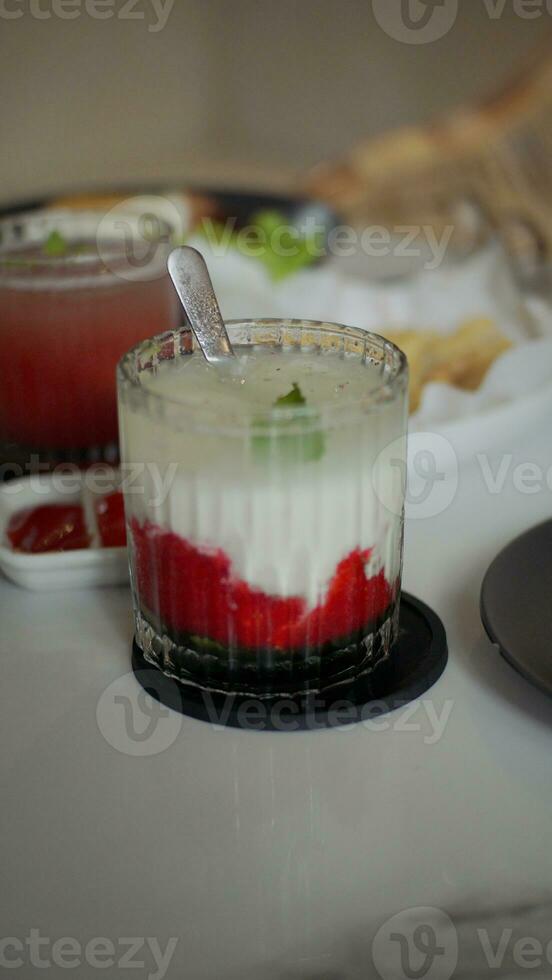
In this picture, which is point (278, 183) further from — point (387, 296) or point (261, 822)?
point (261, 822)

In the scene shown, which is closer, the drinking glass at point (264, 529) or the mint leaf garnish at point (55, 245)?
the drinking glass at point (264, 529)

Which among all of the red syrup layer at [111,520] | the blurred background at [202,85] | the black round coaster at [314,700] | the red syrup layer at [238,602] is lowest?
the black round coaster at [314,700]

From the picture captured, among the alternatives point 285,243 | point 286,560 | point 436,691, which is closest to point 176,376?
point 286,560

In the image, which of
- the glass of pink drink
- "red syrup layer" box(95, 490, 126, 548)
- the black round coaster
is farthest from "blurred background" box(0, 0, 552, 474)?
the black round coaster

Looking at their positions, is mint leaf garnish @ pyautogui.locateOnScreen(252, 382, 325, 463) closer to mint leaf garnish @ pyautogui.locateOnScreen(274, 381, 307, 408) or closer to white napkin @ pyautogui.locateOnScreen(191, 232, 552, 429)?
mint leaf garnish @ pyautogui.locateOnScreen(274, 381, 307, 408)

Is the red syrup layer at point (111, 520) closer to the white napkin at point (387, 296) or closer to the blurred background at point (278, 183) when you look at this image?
the blurred background at point (278, 183)

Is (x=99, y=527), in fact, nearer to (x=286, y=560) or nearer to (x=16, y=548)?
(x=16, y=548)

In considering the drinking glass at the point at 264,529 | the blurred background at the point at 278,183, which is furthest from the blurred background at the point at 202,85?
the drinking glass at the point at 264,529
